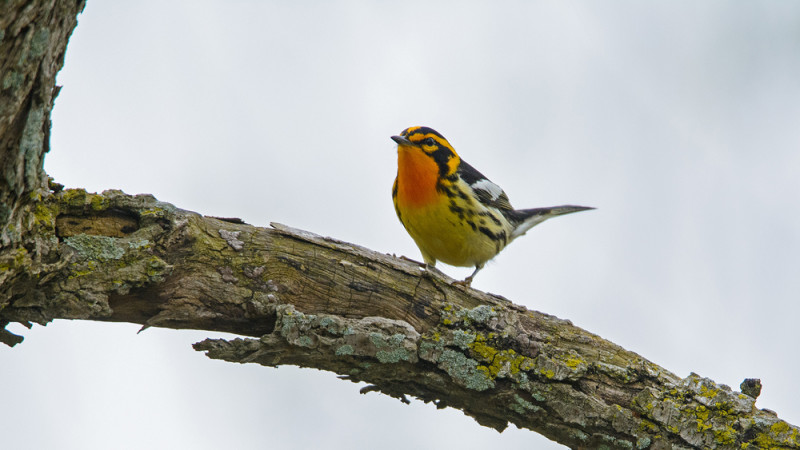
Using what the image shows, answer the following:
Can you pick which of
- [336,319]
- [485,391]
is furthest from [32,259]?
[485,391]

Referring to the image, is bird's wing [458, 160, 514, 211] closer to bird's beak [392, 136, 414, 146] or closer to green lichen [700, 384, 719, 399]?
bird's beak [392, 136, 414, 146]

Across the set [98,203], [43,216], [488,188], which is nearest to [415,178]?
[488,188]

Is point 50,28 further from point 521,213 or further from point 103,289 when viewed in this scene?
point 521,213

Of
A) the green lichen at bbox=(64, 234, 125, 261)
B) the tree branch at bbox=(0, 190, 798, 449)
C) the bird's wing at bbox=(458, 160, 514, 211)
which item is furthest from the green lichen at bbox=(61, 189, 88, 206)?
the bird's wing at bbox=(458, 160, 514, 211)

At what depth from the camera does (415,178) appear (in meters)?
6.96

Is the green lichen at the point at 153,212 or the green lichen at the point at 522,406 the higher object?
the green lichen at the point at 153,212

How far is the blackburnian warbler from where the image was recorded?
6.82 meters

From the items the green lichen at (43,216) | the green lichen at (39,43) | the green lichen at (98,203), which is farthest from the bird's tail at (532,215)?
the green lichen at (39,43)

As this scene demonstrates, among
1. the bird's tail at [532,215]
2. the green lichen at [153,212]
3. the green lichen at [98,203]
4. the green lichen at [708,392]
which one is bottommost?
the green lichen at [708,392]

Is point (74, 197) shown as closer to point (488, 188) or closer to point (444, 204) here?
point (444, 204)

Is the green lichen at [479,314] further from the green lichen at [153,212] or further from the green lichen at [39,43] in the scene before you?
the green lichen at [39,43]

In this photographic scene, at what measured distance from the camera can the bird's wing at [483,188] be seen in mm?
7379

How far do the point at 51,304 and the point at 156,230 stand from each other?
0.61 meters

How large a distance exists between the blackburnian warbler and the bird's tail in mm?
594
